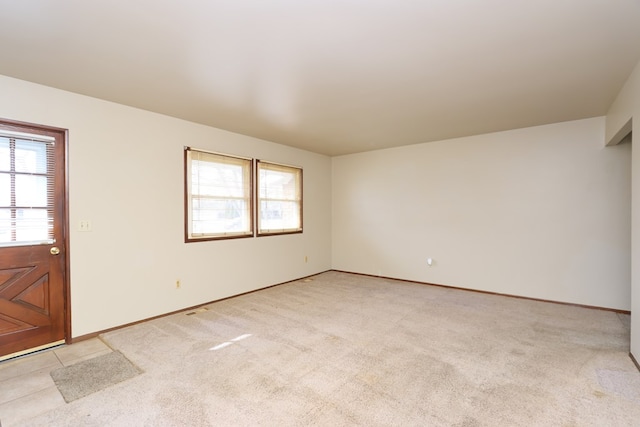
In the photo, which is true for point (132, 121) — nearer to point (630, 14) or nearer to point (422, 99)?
point (422, 99)

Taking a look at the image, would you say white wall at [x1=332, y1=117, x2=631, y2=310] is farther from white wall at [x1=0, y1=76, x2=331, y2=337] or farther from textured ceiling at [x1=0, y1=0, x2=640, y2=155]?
white wall at [x1=0, y1=76, x2=331, y2=337]

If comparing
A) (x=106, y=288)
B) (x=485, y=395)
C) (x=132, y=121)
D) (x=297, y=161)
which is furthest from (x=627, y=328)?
(x=132, y=121)

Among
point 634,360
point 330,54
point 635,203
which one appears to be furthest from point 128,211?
point 634,360

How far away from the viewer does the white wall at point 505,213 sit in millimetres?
4004

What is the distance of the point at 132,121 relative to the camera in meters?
3.51

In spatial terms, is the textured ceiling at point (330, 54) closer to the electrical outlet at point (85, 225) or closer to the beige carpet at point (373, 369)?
the electrical outlet at point (85, 225)

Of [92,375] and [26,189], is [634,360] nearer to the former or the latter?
[92,375]

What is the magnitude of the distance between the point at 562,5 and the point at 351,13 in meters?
1.24

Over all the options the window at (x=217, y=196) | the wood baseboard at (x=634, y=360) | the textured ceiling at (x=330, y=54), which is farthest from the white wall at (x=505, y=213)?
the window at (x=217, y=196)

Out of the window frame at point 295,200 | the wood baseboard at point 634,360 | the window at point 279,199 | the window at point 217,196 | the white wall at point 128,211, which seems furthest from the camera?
the window at point 279,199

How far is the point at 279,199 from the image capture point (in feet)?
17.9

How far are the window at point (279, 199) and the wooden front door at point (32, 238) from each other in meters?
2.58

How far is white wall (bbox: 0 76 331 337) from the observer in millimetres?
3082

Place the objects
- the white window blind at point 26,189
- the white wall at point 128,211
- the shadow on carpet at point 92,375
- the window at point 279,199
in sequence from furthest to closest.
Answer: the window at point 279,199
the white wall at point 128,211
the white window blind at point 26,189
the shadow on carpet at point 92,375
